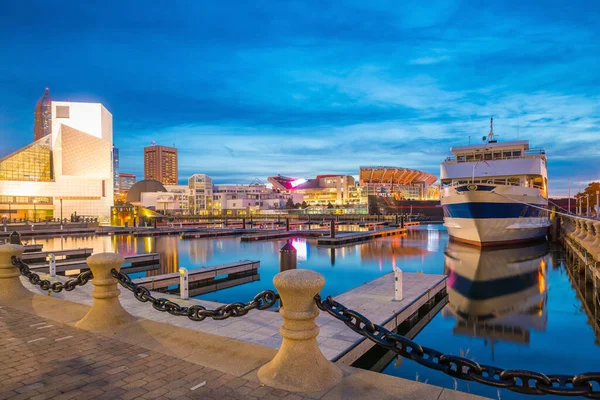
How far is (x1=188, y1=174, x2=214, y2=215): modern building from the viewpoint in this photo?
14012cm

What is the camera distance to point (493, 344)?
35.1 ft

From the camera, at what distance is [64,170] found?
3716 inches

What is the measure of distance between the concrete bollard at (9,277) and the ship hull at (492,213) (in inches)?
1148

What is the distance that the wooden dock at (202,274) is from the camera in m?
15.0

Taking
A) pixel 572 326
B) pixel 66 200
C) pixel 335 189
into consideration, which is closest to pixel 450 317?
pixel 572 326

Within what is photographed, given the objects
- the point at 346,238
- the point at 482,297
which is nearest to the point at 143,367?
the point at 482,297

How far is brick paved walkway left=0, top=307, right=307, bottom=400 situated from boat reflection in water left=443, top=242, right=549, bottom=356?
357 inches

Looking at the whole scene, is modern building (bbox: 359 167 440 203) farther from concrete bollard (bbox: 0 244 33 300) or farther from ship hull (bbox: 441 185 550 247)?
concrete bollard (bbox: 0 244 33 300)

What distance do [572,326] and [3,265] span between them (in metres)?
17.3

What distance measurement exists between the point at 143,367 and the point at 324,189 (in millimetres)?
166303

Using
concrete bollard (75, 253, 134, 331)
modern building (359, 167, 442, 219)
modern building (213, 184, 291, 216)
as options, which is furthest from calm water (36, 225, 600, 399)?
modern building (213, 184, 291, 216)

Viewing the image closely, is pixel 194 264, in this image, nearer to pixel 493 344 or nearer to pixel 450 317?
pixel 450 317

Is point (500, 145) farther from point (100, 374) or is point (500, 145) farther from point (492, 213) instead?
point (100, 374)

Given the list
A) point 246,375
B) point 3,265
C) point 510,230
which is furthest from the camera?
point 510,230
